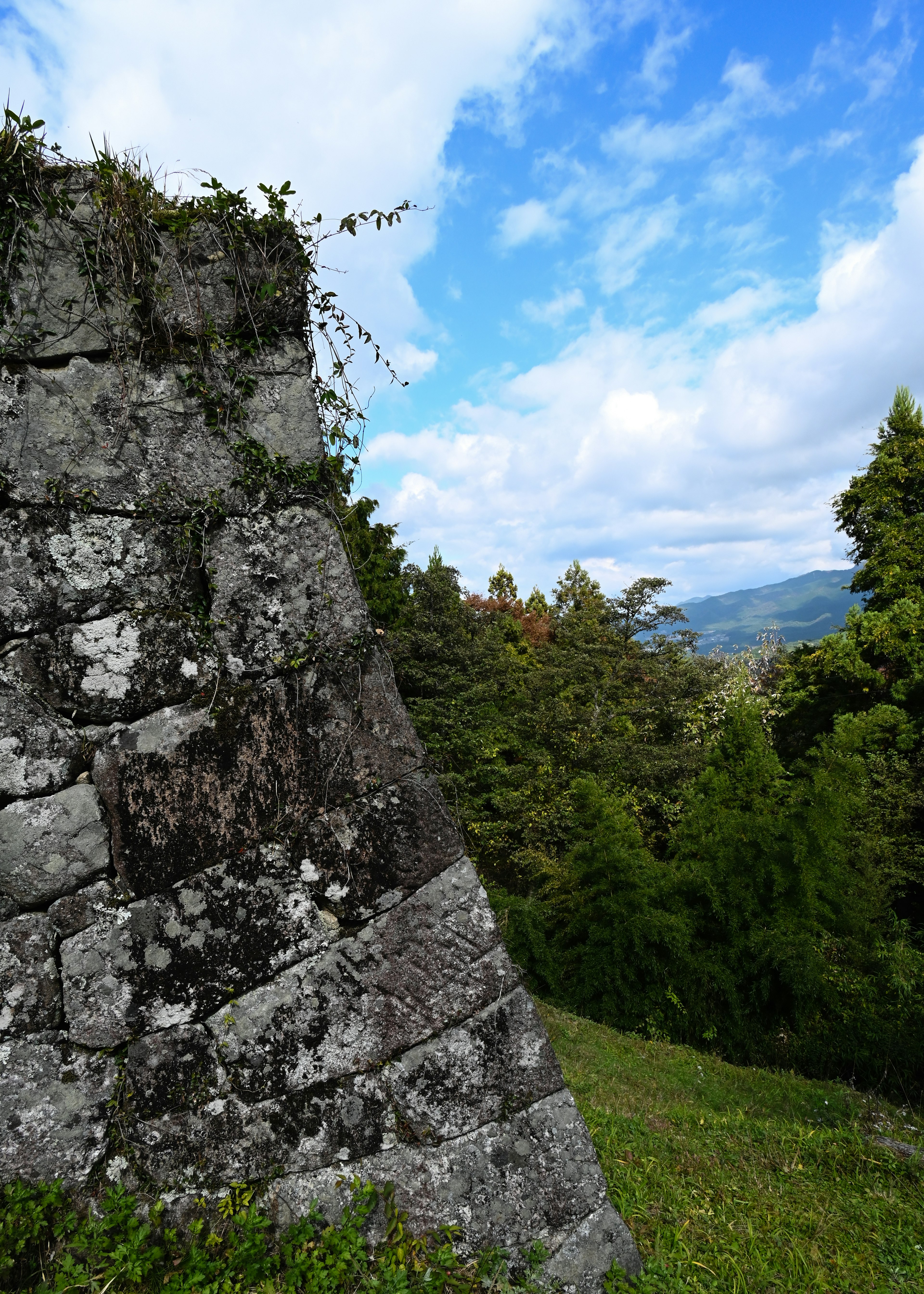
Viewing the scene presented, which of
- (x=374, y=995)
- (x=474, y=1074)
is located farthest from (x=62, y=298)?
(x=474, y=1074)

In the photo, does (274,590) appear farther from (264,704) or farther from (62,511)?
(62,511)

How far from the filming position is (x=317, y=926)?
7.43 feet

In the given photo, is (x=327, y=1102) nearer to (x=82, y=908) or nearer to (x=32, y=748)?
(x=82, y=908)

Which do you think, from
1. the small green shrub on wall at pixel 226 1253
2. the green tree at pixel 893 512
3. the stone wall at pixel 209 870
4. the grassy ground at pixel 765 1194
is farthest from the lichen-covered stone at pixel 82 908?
the green tree at pixel 893 512

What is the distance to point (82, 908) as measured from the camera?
6.99 ft

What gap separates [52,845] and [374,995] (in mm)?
1225

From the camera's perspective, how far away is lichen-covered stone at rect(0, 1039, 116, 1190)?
2.04 m

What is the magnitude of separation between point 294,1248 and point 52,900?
55.2 inches

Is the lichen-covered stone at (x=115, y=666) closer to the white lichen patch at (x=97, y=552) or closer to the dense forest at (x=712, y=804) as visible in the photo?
the white lichen patch at (x=97, y=552)

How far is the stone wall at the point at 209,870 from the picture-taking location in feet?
6.92

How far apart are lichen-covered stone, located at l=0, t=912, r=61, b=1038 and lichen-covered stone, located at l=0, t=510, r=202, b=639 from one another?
98cm

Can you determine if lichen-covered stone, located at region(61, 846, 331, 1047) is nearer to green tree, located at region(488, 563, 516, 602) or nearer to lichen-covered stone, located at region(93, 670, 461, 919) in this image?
lichen-covered stone, located at region(93, 670, 461, 919)

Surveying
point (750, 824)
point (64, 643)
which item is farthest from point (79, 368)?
point (750, 824)

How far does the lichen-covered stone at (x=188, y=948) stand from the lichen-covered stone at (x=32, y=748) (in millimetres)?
500
